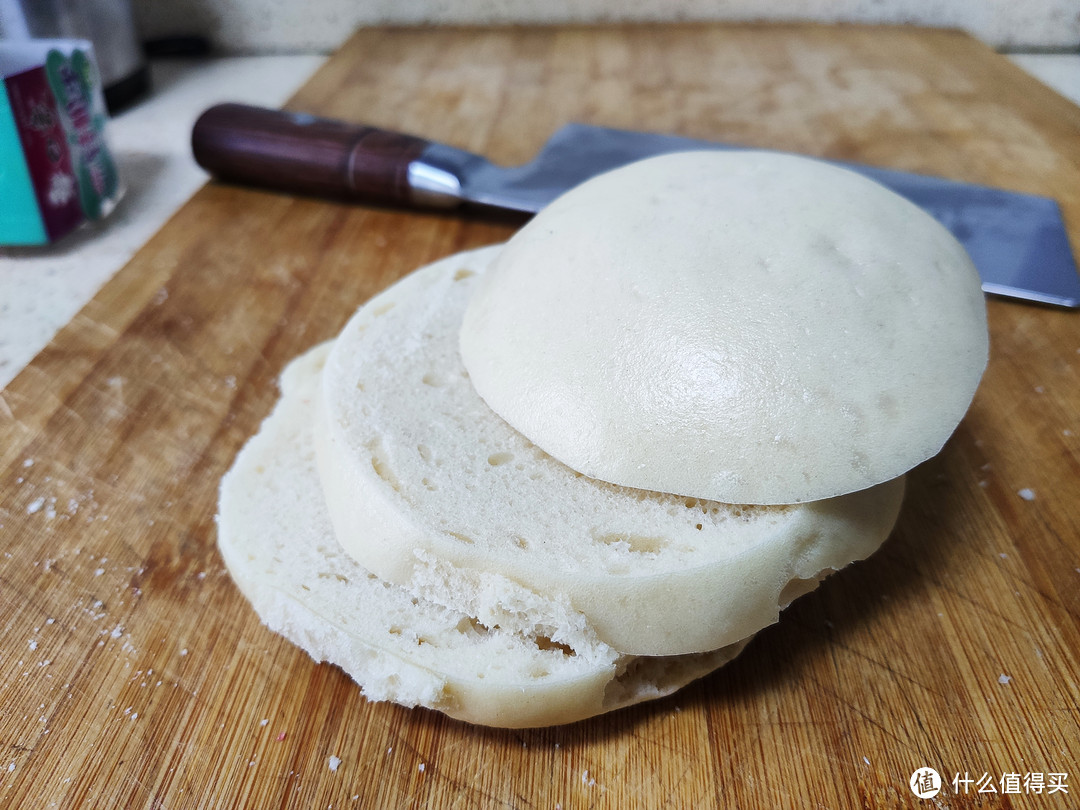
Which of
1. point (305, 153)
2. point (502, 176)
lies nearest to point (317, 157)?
point (305, 153)

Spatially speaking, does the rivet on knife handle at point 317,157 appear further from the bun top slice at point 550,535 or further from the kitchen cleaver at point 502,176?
the bun top slice at point 550,535

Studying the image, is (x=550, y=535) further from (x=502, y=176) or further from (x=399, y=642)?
(x=502, y=176)

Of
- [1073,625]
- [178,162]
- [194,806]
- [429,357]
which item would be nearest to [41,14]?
[178,162]

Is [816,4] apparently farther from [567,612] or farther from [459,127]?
[567,612]

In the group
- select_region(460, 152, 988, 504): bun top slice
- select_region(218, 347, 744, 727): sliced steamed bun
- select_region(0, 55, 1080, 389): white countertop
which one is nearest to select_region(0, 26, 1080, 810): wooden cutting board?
select_region(218, 347, 744, 727): sliced steamed bun

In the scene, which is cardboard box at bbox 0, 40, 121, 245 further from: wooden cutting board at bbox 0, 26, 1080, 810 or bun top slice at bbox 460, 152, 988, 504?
bun top slice at bbox 460, 152, 988, 504

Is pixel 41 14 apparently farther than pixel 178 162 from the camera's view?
No
